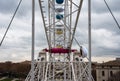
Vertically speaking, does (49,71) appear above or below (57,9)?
below

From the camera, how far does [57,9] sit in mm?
20609

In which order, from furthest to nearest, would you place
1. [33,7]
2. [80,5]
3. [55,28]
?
1. [55,28]
2. [80,5]
3. [33,7]

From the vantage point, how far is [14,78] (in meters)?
89.5

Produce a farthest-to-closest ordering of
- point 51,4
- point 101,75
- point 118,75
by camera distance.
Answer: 1. point 101,75
2. point 118,75
3. point 51,4

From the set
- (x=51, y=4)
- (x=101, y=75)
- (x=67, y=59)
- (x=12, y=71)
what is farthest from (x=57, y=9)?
(x=12, y=71)

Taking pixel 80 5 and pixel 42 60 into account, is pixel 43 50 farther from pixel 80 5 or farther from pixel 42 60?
pixel 80 5

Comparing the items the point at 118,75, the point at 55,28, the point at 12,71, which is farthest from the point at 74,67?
the point at 12,71

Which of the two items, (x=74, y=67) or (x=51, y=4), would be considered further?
(x=74, y=67)

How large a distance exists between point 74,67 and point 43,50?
7.66 feet

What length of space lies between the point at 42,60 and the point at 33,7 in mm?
11394

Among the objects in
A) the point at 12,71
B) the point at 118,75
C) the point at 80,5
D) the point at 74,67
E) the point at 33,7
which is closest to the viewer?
the point at 33,7

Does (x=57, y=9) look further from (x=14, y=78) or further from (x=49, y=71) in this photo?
(x=14, y=78)

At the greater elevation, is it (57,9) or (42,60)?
(57,9)

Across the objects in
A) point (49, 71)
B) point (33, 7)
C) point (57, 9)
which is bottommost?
point (49, 71)
